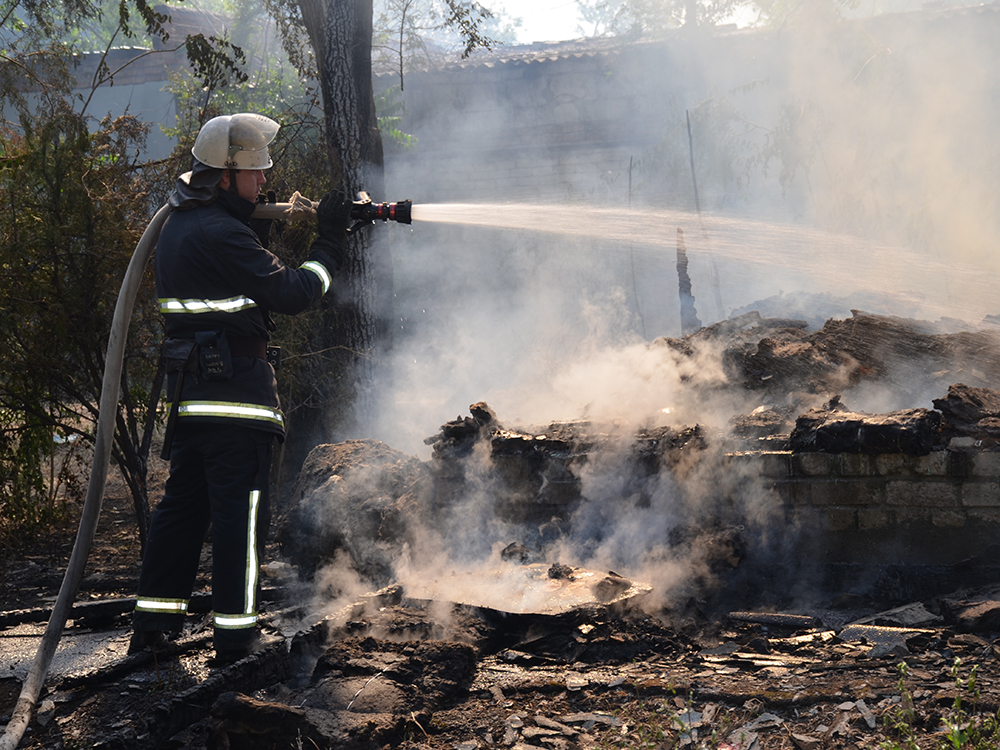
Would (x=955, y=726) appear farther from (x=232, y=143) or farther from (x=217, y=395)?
(x=232, y=143)

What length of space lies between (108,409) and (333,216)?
1.43 metres

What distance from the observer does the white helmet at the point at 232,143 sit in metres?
3.60

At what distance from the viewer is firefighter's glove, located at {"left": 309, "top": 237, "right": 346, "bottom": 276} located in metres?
3.79

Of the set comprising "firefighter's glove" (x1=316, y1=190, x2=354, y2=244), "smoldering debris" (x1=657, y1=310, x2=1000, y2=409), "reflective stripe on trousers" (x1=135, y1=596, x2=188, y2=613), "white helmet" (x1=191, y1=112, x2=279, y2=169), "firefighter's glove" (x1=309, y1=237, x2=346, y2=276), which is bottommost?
"reflective stripe on trousers" (x1=135, y1=596, x2=188, y2=613)

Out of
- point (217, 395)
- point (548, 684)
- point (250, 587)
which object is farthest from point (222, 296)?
point (548, 684)

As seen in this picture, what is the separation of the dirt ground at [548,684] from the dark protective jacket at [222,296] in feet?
3.67

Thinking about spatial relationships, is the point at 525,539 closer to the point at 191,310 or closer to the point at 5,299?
the point at 191,310

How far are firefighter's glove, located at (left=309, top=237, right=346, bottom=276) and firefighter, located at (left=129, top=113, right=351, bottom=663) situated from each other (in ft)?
0.51

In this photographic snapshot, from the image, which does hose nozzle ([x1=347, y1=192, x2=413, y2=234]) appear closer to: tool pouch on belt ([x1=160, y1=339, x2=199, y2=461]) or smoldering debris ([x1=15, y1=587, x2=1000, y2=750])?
tool pouch on belt ([x1=160, y1=339, x2=199, y2=461])

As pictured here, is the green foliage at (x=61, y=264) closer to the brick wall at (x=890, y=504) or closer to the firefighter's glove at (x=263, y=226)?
the firefighter's glove at (x=263, y=226)

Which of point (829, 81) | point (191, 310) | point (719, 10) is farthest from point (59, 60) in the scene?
point (719, 10)

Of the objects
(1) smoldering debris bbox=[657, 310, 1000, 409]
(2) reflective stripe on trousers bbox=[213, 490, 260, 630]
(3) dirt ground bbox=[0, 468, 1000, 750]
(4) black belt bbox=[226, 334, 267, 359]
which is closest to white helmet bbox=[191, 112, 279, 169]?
(4) black belt bbox=[226, 334, 267, 359]

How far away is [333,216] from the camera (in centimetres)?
386

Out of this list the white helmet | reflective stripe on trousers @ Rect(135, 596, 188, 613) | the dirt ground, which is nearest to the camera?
the dirt ground
